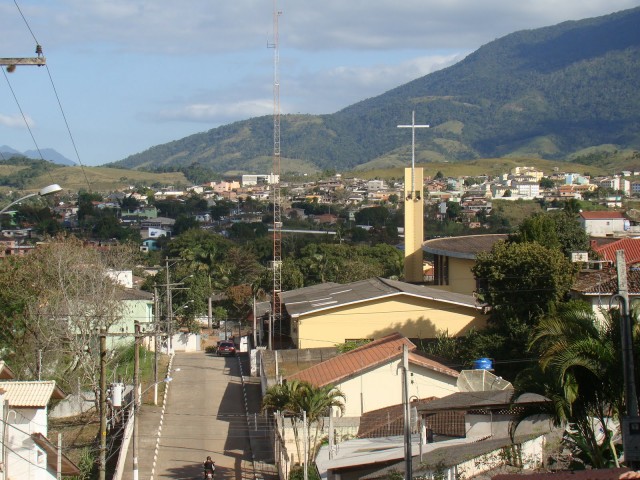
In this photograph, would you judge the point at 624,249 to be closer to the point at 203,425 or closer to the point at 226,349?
the point at 226,349

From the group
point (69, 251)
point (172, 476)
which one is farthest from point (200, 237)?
point (172, 476)

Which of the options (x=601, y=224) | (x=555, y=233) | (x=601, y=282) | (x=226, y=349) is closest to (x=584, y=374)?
(x=601, y=282)

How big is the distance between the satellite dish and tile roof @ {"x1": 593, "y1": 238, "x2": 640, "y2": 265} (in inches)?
551

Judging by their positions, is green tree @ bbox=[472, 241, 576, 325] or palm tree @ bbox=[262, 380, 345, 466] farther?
green tree @ bbox=[472, 241, 576, 325]

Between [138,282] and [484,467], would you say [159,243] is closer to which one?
[138,282]

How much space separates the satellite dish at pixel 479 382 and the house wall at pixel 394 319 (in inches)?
415

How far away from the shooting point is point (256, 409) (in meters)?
34.4

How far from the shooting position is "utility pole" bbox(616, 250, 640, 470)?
11.3 m

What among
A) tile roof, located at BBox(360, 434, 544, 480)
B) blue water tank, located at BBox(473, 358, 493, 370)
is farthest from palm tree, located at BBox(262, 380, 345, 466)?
tile roof, located at BBox(360, 434, 544, 480)

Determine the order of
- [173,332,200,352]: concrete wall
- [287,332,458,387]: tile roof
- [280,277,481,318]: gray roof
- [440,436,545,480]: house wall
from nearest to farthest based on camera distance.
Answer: [440,436,545,480]: house wall, [287,332,458,387]: tile roof, [280,277,481,318]: gray roof, [173,332,200,352]: concrete wall

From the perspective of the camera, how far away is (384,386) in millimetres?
28656

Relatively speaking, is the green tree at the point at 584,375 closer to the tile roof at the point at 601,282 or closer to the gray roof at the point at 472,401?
the gray roof at the point at 472,401

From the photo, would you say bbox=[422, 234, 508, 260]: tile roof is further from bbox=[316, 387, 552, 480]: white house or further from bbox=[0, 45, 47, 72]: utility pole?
bbox=[0, 45, 47, 72]: utility pole

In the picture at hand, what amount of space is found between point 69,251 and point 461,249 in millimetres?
17415
